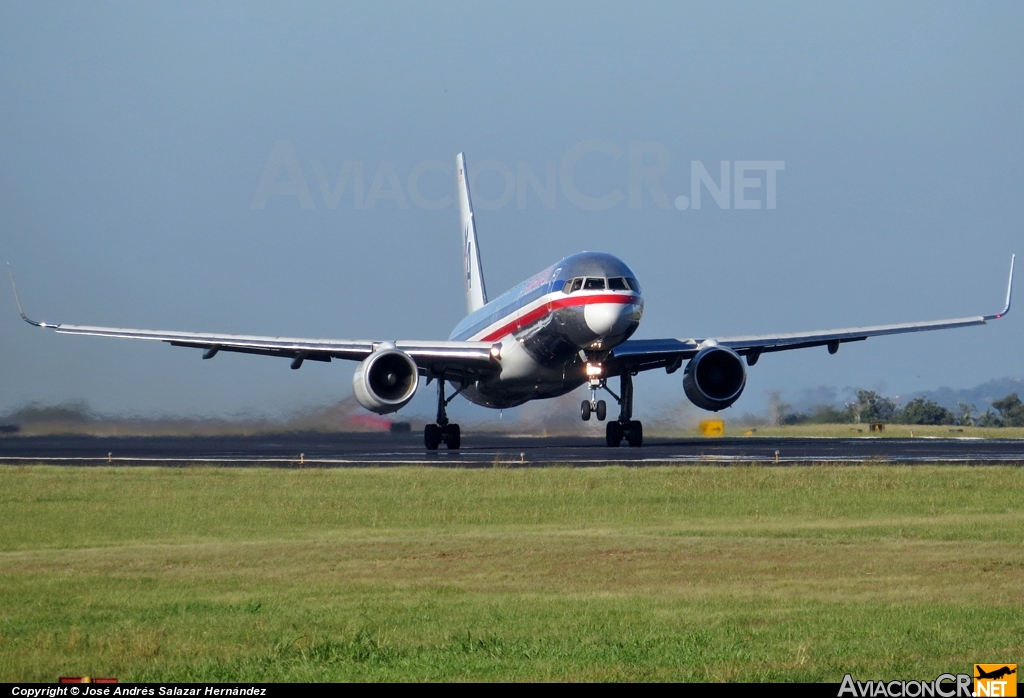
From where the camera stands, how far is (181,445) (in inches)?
2114

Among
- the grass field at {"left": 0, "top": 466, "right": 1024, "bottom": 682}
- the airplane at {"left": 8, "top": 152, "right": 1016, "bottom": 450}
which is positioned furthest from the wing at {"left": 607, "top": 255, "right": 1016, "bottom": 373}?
the grass field at {"left": 0, "top": 466, "right": 1024, "bottom": 682}

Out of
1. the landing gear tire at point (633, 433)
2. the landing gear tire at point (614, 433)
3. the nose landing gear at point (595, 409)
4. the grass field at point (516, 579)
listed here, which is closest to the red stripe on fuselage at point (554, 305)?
the nose landing gear at point (595, 409)

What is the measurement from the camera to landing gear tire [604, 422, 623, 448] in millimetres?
46891

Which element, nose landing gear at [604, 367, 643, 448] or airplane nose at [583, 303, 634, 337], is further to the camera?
nose landing gear at [604, 367, 643, 448]

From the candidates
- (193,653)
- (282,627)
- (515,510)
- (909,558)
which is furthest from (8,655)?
(515,510)

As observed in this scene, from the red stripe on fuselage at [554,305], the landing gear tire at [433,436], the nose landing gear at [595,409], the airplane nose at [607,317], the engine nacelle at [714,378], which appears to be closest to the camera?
the airplane nose at [607,317]

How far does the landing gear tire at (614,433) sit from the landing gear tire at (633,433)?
0.22m

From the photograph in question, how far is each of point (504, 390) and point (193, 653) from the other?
1411 inches

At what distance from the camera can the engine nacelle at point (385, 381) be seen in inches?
1672

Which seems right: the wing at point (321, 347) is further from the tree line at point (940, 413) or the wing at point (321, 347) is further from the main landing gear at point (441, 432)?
the tree line at point (940, 413)

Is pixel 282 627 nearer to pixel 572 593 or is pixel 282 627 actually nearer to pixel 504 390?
pixel 572 593

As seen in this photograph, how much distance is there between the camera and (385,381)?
43.3 m

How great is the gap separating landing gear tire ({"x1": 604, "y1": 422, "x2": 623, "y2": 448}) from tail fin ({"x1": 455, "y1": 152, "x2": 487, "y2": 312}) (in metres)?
16.5

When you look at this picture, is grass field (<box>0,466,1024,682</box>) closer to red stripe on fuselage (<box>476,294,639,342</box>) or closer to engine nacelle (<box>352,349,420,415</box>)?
red stripe on fuselage (<box>476,294,639,342</box>)
